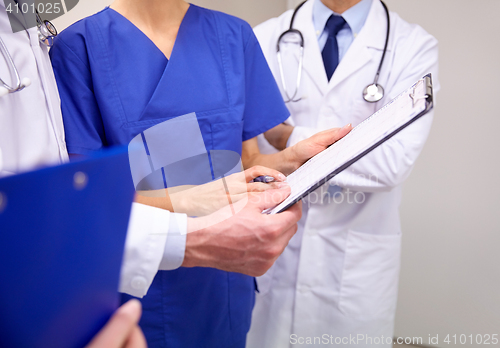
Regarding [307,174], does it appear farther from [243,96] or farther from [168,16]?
[168,16]

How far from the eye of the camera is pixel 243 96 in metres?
0.77

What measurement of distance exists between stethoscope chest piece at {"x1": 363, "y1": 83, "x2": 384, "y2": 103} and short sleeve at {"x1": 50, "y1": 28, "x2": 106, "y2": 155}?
2.49 feet

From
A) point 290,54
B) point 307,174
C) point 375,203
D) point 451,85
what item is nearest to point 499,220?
point 451,85

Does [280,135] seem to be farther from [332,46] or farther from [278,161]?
[332,46]

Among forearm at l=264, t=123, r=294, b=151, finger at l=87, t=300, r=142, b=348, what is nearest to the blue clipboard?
finger at l=87, t=300, r=142, b=348

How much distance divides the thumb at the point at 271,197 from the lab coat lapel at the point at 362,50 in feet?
1.86

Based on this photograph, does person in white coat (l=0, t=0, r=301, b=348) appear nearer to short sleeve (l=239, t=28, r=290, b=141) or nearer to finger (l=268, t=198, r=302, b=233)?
finger (l=268, t=198, r=302, b=233)

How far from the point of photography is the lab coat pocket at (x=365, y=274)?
43.5 inches

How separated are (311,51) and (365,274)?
0.76 meters

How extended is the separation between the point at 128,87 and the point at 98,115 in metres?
0.08

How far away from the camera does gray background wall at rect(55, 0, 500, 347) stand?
1.42m

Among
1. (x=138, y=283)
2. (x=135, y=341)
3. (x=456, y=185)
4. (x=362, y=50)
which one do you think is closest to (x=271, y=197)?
(x=138, y=283)

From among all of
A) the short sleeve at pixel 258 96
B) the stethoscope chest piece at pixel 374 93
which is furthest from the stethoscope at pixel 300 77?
the short sleeve at pixel 258 96

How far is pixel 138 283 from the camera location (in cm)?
54
